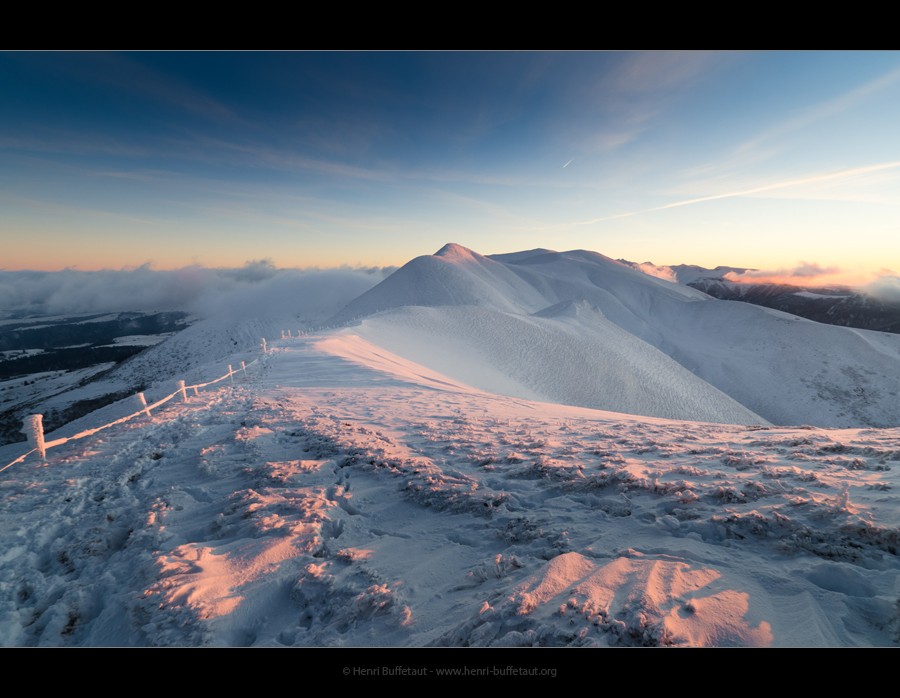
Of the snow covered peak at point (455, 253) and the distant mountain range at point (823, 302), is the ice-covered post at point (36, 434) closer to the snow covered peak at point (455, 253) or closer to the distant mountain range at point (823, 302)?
the snow covered peak at point (455, 253)

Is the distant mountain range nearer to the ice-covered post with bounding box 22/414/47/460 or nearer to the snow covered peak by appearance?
the snow covered peak

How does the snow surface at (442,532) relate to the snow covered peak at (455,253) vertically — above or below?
below

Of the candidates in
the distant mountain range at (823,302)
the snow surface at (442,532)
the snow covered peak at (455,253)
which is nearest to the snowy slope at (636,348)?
the snow covered peak at (455,253)

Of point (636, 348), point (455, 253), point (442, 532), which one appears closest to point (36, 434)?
point (442, 532)

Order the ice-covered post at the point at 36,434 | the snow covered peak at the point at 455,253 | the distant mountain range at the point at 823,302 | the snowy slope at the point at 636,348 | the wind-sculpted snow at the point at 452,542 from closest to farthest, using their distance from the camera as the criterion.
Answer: the wind-sculpted snow at the point at 452,542, the ice-covered post at the point at 36,434, the snowy slope at the point at 636,348, the snow covered peak at the point at 455,253, the distant mountain range at the point at 823,302

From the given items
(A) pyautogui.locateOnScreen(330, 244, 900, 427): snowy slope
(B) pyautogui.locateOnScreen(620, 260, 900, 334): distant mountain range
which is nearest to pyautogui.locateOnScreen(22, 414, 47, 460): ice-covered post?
(A) pyautogui.locateOnScreen(330, 244, 900, 427): snowy slope
